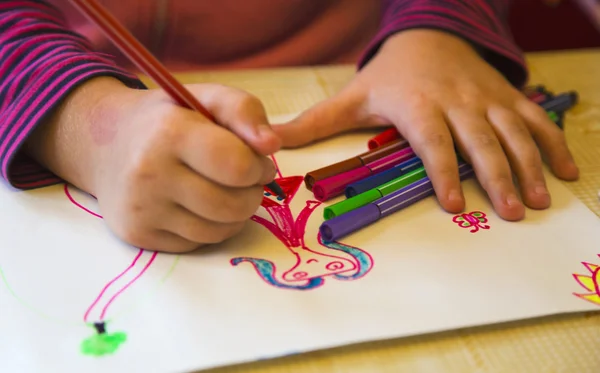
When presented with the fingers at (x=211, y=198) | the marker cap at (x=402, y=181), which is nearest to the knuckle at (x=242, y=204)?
the fingers at (x=211, y=198)

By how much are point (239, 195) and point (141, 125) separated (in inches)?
2.9

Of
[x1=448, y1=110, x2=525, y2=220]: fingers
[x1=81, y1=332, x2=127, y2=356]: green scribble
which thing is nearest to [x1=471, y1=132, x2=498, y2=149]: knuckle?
[x1=448, y1=110, x2=525, y2=220]: fingers

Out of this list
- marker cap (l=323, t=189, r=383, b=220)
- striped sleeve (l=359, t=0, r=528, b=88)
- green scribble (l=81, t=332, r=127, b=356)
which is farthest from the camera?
Result: striped sleeve (l=359, t=0, r=528, b=88)

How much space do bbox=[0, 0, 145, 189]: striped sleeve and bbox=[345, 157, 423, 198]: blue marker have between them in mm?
186

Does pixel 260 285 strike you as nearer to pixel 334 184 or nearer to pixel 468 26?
pixel 334 184

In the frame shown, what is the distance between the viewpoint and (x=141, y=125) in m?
0.35

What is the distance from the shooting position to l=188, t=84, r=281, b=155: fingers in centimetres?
33

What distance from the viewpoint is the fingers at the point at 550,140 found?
19.0 inches

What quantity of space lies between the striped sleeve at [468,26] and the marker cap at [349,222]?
0.82ft

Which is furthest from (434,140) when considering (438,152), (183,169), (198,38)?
(198,38)

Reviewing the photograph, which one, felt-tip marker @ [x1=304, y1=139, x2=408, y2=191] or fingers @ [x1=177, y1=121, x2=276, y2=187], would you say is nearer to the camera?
fingers @ [x1=177, y1=121, x2=276, y2=187]

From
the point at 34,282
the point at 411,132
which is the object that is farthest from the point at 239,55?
the point at 34,282

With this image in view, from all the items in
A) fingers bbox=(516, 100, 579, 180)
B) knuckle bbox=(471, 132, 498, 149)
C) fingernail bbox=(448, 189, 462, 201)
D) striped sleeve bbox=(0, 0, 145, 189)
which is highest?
striped sleeve bbox=(0, 0, 145, 189)

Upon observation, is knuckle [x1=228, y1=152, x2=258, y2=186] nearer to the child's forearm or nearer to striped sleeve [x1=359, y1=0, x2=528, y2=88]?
the child's forearm
